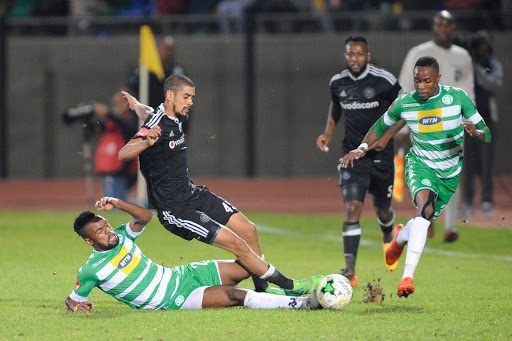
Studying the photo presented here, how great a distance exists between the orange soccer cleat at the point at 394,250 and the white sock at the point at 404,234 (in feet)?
0.37

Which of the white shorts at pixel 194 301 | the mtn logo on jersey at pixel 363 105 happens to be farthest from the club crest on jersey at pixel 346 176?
the white shorts at pixel 194 301

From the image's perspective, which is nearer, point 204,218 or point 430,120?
point 204,218

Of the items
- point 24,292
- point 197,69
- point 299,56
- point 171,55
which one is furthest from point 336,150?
point 24,292

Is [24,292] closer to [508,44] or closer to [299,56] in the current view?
[299,56]

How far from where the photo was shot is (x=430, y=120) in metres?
7.83

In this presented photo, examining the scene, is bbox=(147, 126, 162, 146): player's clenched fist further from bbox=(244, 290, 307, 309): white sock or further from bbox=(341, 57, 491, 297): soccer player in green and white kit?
bbox=(341, 57, 491, 297): soccer player in green and white kit

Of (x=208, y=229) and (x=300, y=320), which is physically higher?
(x=208, y=229)

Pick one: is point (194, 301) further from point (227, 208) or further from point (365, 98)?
point (365, 98)

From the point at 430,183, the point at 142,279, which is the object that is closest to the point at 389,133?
the point at 430,183

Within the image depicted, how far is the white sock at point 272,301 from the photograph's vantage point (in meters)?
7.08

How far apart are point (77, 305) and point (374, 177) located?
3628 millimetres

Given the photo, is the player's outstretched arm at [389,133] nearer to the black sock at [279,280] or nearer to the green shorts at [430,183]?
the green shorts at [430,183]

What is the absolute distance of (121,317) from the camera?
682 cm

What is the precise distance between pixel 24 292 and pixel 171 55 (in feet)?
26.6
